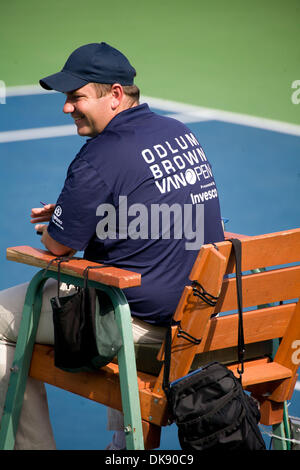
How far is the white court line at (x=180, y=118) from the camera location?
572cm

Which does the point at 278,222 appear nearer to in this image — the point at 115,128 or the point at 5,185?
the point at 5,185

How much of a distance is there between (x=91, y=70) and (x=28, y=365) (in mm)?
1094

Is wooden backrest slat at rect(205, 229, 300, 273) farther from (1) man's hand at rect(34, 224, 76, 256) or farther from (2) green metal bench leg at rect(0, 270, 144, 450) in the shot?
(1) man's hand at rect(34, 224, 76, 256)

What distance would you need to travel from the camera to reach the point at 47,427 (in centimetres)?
278

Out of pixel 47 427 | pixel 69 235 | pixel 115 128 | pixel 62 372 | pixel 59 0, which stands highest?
pixel 59 0

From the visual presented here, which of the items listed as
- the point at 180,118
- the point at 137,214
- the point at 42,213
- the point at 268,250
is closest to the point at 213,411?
the point at 268,250

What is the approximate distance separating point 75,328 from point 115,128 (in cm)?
73

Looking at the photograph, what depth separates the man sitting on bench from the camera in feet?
8.37

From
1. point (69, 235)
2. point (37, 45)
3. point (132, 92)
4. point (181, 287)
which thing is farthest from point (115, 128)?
point (37, 45)

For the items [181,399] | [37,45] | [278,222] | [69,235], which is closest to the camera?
[181,399]

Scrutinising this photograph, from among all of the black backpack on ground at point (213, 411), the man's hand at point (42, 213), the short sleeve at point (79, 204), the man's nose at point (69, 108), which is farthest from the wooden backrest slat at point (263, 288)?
the man's nose at point (69, 108)

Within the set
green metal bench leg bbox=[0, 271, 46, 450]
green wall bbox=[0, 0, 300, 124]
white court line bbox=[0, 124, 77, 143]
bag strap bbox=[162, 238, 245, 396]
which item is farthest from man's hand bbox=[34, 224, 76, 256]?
green wall bbox=[0, 0, 300, 124]

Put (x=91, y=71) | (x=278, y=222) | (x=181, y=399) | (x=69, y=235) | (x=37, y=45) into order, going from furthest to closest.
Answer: (x=37, y=45) < (x=278, y=222) < (x=91, y=71) < (x=69, y=235) < (x=181, y=399)

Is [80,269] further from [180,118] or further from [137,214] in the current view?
[180,118]
